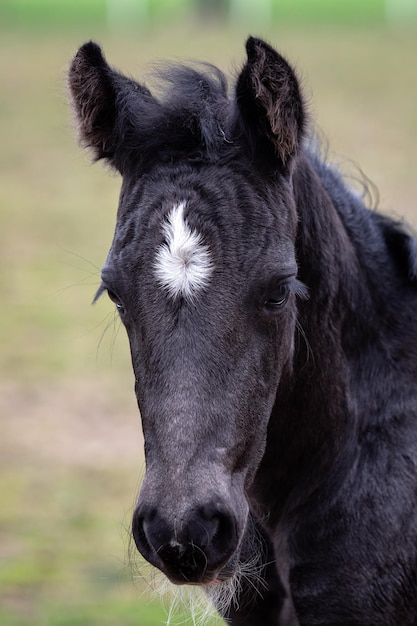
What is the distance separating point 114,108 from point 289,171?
0.65m

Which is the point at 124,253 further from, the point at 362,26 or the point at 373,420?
the point at 362,26

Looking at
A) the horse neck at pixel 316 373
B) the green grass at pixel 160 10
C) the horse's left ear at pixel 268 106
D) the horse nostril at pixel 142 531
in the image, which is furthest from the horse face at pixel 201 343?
the green grass at pixel 160 10

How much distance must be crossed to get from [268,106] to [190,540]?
4.75ft

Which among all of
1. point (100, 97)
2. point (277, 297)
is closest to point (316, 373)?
point (277, 297)

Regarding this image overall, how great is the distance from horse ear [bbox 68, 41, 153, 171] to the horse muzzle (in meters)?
1.32

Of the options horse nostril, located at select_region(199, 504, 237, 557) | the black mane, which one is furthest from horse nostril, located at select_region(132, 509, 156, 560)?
the black mane

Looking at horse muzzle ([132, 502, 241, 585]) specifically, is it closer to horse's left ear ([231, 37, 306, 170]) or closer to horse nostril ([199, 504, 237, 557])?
horse nostril ([199, 504, 237, 557])

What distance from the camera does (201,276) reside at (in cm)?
327

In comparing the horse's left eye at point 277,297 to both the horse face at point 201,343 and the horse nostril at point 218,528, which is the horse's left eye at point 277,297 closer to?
the horse face at point 201,343

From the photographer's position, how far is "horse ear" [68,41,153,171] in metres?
3.63

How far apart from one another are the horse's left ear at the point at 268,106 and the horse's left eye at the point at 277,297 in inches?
18.2

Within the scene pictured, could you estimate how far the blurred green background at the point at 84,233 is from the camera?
7.00 meters

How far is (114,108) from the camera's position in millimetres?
3680

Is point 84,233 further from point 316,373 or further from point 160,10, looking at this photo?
point 160,10
